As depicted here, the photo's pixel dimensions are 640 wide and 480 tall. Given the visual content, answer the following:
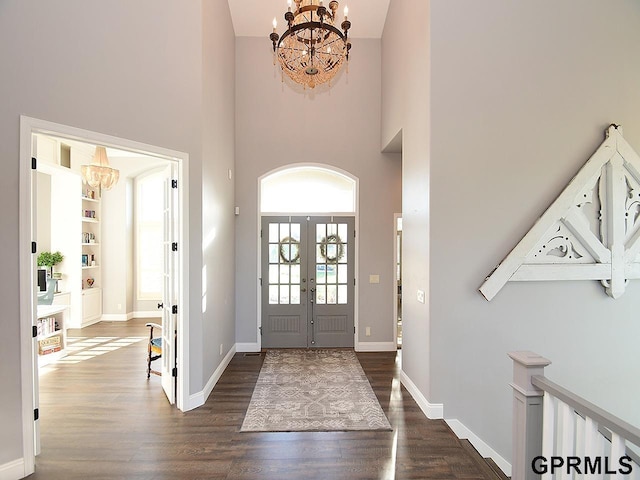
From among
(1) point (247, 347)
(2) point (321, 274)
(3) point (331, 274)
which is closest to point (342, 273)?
(3) point (331, 274)

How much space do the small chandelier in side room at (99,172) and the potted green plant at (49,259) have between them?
1.90 metres

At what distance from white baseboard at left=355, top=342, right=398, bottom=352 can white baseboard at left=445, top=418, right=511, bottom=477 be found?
7.47 feet

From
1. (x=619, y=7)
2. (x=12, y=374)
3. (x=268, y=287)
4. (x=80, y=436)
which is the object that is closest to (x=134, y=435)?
(x=80, y=436)

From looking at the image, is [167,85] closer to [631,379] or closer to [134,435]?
[134,435]

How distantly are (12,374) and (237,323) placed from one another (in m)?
3.34

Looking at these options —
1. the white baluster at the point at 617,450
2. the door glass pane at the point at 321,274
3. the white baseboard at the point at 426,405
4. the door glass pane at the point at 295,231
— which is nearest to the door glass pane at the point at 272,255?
the door glass pane at the point at 295,231

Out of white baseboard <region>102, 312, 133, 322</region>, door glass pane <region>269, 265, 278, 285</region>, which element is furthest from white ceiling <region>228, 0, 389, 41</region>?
white baseboard <region>102, 312, 133, 322</region>

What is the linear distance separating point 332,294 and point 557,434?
4.24 m

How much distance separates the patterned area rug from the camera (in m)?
3.43

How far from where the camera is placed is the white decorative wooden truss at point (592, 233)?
11.8 ft

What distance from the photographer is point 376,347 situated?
581cm

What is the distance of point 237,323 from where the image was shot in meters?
5.78

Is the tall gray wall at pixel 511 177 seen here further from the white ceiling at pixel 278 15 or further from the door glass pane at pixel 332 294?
the door glass pane at pixel 332 294

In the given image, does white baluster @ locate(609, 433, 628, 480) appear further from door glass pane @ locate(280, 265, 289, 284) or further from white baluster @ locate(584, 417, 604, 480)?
door glass pane @ locate(280, 265, 289, 284)
